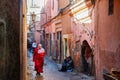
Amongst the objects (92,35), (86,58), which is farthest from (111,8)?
(86,58)

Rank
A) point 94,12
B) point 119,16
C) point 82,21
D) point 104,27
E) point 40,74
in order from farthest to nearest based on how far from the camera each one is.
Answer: point 40,74
point 82,21
point 94,12
point 104,27
point 119,16

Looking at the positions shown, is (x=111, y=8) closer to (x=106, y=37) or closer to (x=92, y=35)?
(x=106, y=37)

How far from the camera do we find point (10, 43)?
121 centimetres

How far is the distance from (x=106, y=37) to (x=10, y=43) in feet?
35.6

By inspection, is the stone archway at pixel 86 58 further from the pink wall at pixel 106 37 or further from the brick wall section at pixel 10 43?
the brick wall section at pixel 10 43

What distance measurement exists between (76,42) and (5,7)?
17.1 m

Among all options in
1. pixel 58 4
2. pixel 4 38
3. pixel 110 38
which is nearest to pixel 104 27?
pixel 110 38

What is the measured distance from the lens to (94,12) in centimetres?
1397

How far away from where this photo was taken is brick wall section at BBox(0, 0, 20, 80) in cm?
120

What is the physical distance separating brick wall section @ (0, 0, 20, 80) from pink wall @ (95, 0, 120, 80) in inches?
360

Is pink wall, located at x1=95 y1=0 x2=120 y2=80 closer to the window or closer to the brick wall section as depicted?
the window

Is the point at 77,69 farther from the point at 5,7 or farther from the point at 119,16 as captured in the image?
the point at 5,7

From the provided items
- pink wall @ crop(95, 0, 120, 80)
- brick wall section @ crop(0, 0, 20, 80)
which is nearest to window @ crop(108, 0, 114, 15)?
pink wall @ crop(95, 0, 120, 80)

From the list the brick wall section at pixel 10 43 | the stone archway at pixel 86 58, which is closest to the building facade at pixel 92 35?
the stone archway at pixel 86 58
